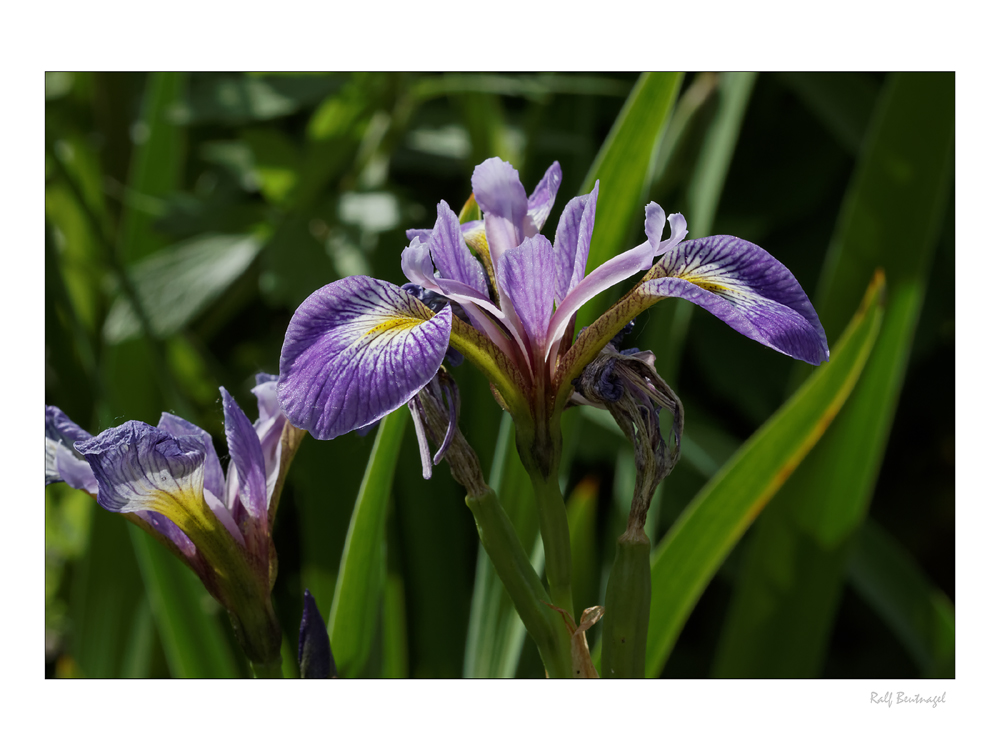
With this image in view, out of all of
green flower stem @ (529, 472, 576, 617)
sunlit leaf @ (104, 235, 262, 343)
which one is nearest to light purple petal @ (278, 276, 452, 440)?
green flower stem @ (529, 472, 576, 617)

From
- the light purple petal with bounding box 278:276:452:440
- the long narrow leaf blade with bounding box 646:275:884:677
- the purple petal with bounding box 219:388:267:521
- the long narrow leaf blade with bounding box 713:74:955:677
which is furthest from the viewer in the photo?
the long narrow leaf blade with bounding box 713:74:955:677

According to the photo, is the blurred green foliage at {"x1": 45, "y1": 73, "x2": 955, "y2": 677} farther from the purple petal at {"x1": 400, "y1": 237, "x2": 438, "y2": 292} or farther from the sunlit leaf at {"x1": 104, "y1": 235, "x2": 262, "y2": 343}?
the purple petal at {"x1": 400, "y1": 237, "x2": 438, "y2": 292}

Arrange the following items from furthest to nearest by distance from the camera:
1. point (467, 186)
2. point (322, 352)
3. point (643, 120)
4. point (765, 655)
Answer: point (467, 186)
point (765, 655)
point (643, 120)
point (322, 352)

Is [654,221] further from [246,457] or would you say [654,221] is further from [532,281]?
[246,457]

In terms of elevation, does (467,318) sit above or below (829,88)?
below

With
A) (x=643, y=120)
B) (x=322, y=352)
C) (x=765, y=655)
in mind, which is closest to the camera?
(x=322, y=352)

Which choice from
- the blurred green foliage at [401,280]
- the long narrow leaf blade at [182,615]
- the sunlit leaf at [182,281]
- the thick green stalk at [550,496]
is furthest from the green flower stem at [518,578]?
the sunlit leaf at [182,281]

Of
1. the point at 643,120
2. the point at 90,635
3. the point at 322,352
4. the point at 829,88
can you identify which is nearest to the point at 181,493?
the point at 322,352

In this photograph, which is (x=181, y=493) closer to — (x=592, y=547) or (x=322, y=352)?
(x=322, y=352)
